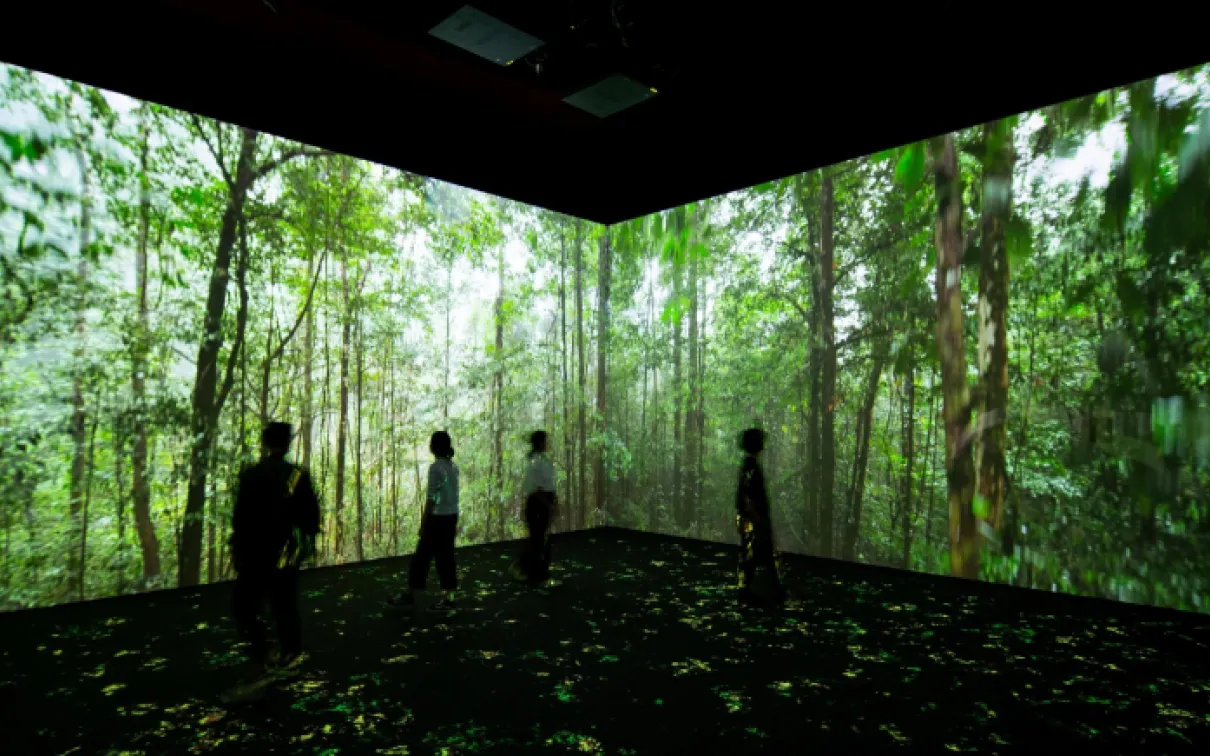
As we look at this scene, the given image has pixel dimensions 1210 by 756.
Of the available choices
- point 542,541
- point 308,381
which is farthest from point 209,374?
point 542,541

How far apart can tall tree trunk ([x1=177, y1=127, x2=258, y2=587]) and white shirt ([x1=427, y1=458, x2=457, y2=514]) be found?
254 cm

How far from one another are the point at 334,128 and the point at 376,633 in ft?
12.3

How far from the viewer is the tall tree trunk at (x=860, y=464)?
20.1 ft

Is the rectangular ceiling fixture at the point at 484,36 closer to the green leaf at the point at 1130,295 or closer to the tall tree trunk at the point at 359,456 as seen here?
the tall tree trunk at the point at 359,456

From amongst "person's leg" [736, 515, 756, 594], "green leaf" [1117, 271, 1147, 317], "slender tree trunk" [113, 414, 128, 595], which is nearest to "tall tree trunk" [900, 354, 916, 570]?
"green leaf" [1117, 271, 1147, 317]

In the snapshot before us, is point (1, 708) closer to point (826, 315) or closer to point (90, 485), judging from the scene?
point (90, 485)

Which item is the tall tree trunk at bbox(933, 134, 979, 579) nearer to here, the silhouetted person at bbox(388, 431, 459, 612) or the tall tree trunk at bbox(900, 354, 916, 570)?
the tall tree trunk at bbox(900, 354, 916, 570)

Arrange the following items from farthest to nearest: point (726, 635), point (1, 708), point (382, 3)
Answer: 1. point (726, 635)
2. point (382, 3)
3. point (1, 708)

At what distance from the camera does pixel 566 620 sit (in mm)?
3861

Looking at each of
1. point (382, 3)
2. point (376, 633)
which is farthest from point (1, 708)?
point (382, 3)

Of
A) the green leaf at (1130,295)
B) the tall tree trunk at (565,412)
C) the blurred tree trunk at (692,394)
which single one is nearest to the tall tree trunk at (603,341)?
the tall tree trunk at (565,412)

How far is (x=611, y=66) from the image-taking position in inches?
142

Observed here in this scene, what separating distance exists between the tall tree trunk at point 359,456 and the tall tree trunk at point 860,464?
5.53 metres

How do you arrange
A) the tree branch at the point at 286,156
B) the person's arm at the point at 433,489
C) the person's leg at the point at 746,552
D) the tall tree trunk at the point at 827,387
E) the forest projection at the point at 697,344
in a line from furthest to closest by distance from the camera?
the tall tree trunk at the point at 827,387
the tree branch at the point at 286,156
the forest projection at the point at 697,344
the person's leg at the point at 746,552
the person's arm at the point at 433,489
